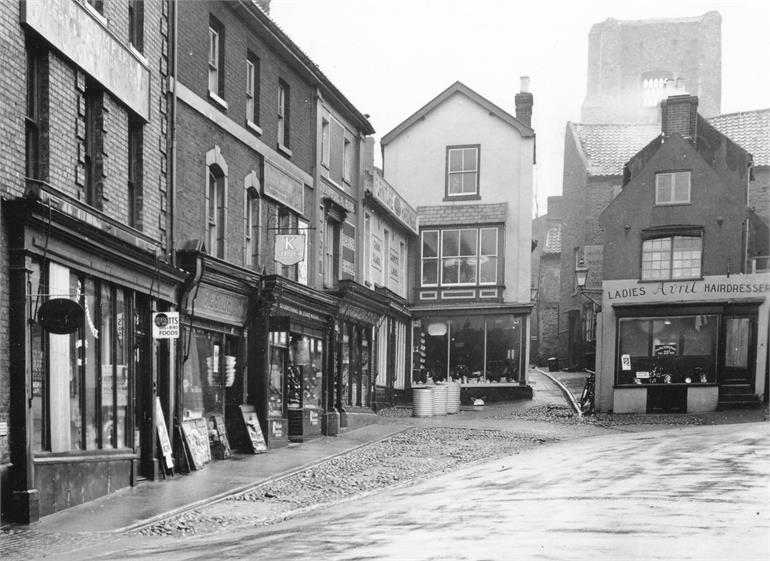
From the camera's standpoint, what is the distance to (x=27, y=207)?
10531mm

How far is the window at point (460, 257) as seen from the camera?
1377 inches

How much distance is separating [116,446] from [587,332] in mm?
32140

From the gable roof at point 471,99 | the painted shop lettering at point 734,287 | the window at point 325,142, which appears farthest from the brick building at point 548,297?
the window at point 325,142

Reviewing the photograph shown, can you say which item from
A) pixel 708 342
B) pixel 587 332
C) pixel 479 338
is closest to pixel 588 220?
pixel 587 332

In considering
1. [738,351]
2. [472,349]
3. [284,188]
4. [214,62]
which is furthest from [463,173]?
[214,62]

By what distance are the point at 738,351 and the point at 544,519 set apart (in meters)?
22.7

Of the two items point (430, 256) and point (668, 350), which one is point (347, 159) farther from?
point (668, 350)

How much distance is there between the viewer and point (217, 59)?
690 inches

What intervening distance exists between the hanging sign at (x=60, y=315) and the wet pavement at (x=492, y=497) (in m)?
2.24

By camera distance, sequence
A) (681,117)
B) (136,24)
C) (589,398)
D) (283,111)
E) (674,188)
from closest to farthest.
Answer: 1. (136,24)
2. (283,111)
3. (589,398)
4. (674,188)
5. (681,117)

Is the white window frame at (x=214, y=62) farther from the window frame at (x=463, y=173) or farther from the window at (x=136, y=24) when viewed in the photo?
the window frame at (x=463, y=173)

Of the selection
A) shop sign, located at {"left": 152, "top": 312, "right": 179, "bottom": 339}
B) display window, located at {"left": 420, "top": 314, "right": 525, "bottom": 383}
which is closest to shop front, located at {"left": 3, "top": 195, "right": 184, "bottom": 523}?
shop sign, located at {"left": 152, "top": 312, "right": 179, "bottom": 339}

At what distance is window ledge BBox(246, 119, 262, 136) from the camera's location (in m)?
18.7

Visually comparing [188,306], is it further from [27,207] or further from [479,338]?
[479,338]
